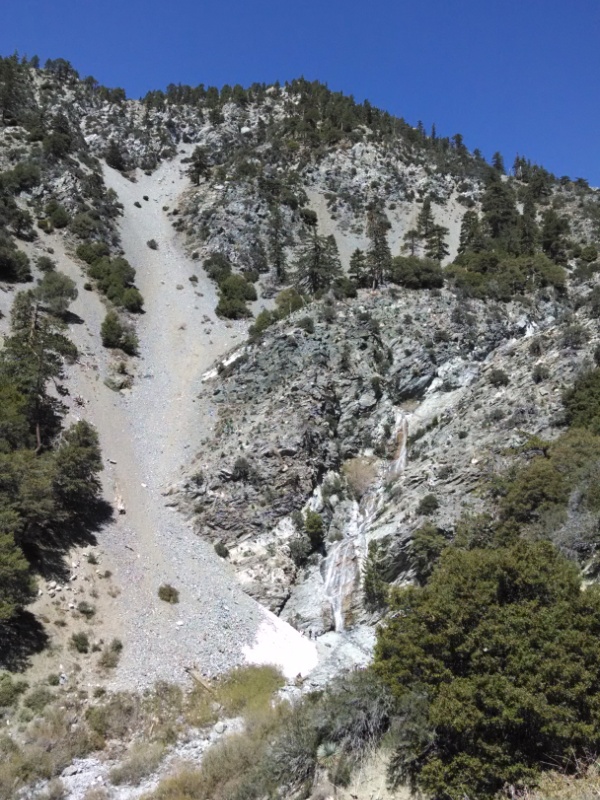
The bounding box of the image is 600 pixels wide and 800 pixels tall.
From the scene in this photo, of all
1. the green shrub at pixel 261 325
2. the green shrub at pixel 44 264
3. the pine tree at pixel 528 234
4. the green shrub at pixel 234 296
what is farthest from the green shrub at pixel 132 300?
the pine tree at pixel 528 234

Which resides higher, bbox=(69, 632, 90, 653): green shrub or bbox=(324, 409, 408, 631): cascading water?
bbox=(324, 409, 408, 631): cascading water

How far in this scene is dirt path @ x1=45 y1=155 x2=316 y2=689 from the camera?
956 inches

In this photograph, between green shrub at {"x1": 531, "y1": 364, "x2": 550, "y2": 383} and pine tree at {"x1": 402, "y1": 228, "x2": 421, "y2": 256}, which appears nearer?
green shrub at {"x1": 531, "y1": 364, "x2": 550, "y2": 383}

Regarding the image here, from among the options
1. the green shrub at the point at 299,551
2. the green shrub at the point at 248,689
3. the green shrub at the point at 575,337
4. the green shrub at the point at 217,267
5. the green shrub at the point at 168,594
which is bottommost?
the green shrub at the point at 248,689

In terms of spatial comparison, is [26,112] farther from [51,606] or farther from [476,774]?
[476,774]

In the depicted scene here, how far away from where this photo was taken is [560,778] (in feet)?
31.1

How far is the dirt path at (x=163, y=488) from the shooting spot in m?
24.3

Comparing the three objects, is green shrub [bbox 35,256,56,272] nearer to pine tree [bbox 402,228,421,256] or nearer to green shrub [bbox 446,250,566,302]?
green shrub [bbox 446,250,566,302]

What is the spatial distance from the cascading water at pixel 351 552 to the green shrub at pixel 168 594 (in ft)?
27.1

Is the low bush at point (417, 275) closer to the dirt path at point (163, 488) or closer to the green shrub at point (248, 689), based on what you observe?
the dirt path at point (163, 488)

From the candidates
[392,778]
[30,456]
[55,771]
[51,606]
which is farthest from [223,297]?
[392,778]

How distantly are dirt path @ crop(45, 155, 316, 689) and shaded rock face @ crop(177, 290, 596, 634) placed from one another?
176 cm

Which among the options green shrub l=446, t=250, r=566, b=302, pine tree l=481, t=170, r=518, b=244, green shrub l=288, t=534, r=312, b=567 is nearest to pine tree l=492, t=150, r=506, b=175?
pine tree l=481, t=170, r=518, b=244

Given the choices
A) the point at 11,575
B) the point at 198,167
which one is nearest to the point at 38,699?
the point at 11,575
